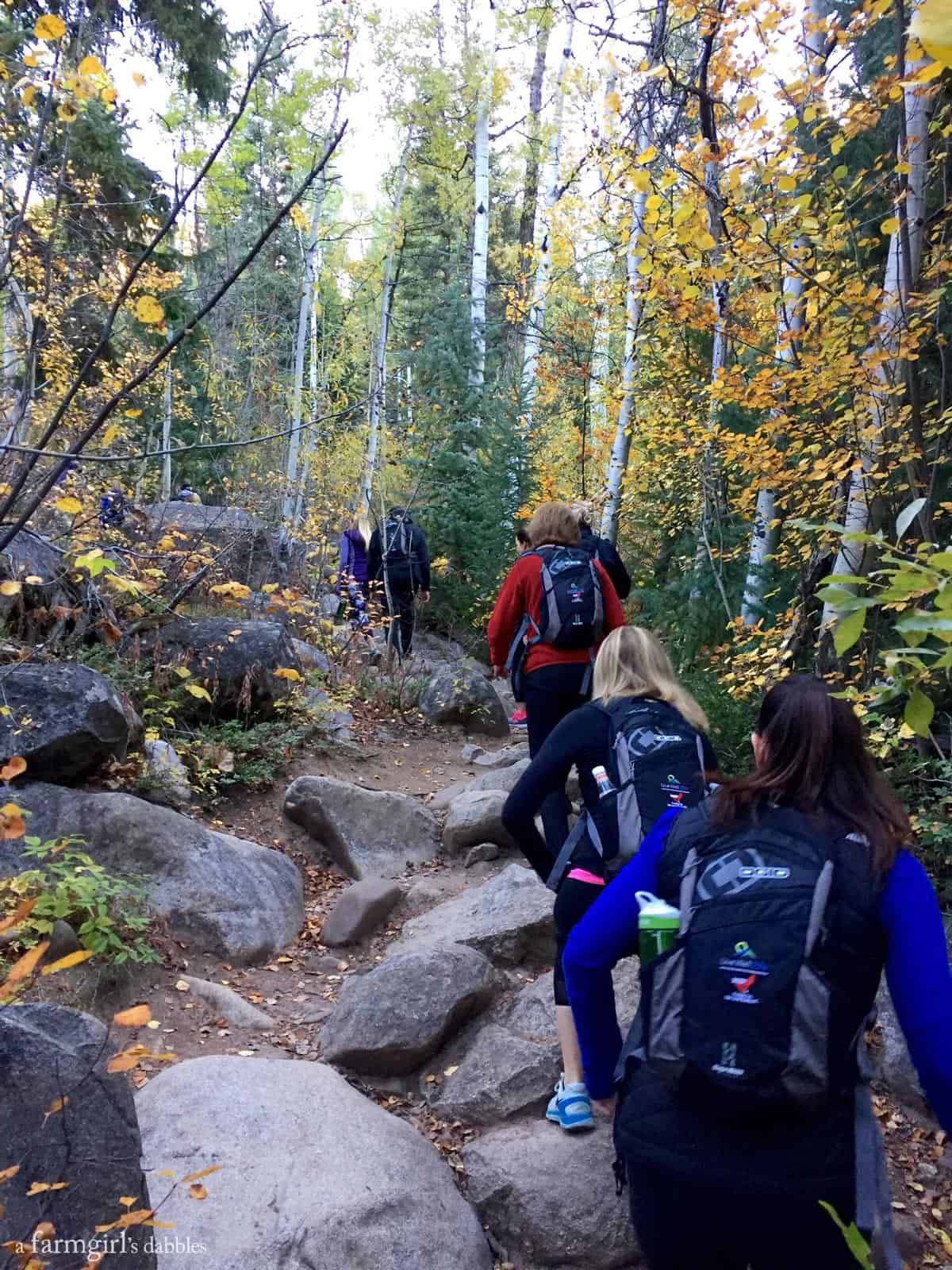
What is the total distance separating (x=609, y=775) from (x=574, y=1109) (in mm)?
1317

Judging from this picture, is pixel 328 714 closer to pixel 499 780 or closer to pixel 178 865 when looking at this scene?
pixel 499 780

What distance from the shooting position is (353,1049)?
155 inches

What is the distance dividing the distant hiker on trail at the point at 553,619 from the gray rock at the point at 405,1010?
1.32m

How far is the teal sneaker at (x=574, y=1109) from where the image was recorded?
3156mm

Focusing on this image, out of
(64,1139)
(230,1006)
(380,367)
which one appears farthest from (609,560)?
(380,367)

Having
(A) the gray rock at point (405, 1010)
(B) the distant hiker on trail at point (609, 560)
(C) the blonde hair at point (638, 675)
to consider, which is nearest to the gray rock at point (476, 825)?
(B) the distant hiker on trail at point (609, 560)

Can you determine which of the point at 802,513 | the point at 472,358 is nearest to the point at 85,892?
the point at 802,513

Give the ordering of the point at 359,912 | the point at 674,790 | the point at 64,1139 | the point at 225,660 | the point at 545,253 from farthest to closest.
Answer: the point at 545,253 → the point at 225,660 → the point at 359,912 → the point at 674,790 → the point at 64,1139

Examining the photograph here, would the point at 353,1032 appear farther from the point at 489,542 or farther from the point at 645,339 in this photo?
the point at 489,542

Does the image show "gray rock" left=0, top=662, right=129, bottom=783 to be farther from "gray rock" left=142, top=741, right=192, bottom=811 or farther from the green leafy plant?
the green leafy plant

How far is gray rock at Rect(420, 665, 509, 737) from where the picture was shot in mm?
9711

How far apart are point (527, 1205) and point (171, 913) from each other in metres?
2.64

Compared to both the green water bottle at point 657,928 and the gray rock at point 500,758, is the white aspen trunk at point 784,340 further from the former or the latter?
the green water bottle at point 657,928

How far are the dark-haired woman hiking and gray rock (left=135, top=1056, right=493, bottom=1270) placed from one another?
1349 mm
